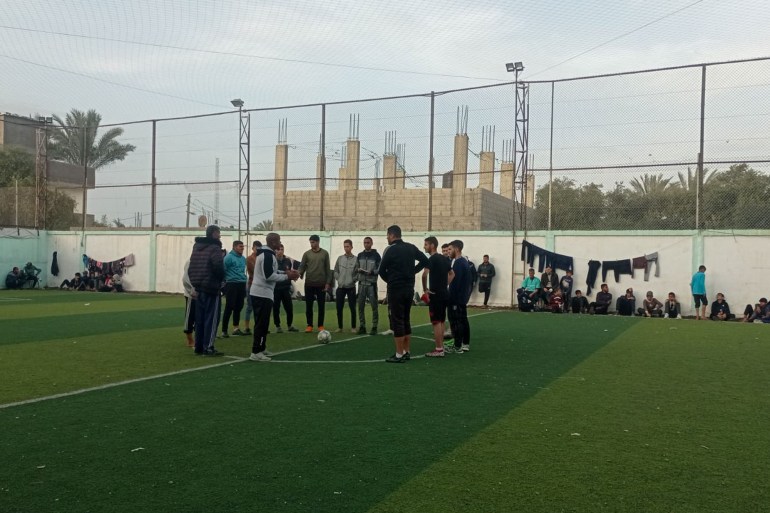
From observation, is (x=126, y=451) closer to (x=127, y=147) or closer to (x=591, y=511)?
(x=591, y=511)

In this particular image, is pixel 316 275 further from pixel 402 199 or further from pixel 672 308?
pixel 402 199

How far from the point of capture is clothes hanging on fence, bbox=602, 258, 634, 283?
21969 millimetres

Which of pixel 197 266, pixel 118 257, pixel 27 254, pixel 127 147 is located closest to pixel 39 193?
pixel 27 254

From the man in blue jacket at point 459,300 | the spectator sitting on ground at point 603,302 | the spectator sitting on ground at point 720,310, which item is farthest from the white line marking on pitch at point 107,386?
the spectator sitting on ground at point 720,310

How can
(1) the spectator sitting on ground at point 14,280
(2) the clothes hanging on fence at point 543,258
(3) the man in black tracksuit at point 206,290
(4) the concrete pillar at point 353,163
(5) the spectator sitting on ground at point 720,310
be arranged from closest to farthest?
(3) the man in black tracksuit at point 206,290 → (5) the spectator sitting on ground at point 720,310 → (2) the clothes hanging on fence at point 543,258 → (4) the concrete pillar at point 353,163 → (1) the spectator sitting on ground at point 14,280

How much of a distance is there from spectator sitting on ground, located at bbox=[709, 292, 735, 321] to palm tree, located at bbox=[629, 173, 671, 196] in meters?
4.25

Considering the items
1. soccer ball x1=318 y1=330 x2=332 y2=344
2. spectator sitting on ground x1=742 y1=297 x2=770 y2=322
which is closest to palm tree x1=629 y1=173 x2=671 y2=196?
spectator sitting on ground x1=742 y1=297 x2=770 y2=322

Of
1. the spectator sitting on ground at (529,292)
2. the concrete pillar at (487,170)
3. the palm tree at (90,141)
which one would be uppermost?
the palm tree at (90,141)

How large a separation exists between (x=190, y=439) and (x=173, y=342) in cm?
671

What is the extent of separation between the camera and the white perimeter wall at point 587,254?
2039cm

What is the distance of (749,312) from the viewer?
1970 centimetres

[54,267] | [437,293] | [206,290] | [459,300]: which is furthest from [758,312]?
[54,267]

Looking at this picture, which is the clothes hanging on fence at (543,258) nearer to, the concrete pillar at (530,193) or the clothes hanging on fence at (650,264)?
the concrete pillar at (530,193)

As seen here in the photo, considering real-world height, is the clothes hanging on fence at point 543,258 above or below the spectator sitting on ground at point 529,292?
above
